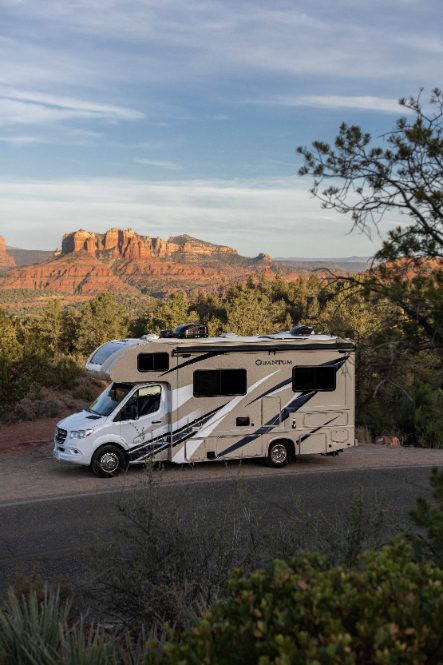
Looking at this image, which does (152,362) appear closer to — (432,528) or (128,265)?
(432,528)

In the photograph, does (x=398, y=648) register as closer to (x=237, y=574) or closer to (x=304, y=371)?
(x=237, y=574)

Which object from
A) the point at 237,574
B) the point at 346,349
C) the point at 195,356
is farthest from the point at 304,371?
the point at 237,574

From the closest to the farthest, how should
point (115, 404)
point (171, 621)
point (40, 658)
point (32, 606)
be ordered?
1. point (40, 658)
2. point (32, 606)
3. point (171, 621)
4. point (115, 404)

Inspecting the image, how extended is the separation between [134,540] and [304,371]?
30.1 ft

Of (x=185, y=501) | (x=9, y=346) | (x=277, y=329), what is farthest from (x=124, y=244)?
(x=185, y=501)

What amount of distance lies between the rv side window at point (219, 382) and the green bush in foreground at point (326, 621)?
1106 centimetres

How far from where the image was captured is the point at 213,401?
48.5ft

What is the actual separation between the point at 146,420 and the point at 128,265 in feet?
489

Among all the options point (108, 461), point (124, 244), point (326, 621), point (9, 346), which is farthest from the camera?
point (124, 244)

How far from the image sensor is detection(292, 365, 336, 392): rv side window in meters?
15.3

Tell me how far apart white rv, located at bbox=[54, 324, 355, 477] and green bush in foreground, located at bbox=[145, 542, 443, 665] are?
10.7 m

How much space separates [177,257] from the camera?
6240 inches

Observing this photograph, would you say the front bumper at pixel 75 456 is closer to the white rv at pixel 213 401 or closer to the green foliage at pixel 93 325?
the white rv at pixel 213 401

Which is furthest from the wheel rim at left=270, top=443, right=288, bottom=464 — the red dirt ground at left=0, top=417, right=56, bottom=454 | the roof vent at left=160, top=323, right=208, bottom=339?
the red dirt ground at left=0, top=417, right=56, bottom=454
